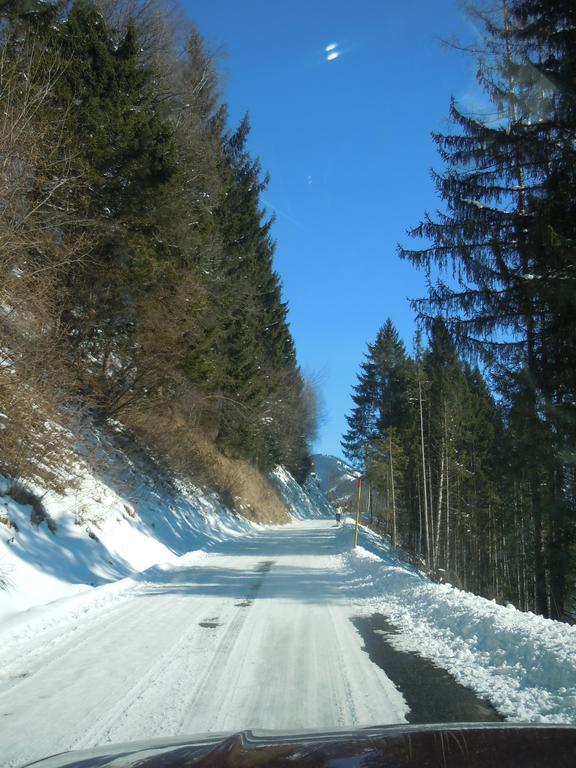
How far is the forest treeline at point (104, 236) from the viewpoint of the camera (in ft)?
36.0

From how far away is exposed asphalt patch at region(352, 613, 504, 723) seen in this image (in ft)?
14.9

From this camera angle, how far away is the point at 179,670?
219 inches

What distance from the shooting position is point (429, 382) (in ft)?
107

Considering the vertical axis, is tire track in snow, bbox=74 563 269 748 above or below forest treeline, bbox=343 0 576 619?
below

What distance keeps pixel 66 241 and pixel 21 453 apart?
6.01 meters

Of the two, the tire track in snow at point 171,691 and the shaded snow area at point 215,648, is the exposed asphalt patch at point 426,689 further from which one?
the tire track in snow at point 171,691

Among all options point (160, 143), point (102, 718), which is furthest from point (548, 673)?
point (160, 143)

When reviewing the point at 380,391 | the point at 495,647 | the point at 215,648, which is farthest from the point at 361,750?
the point at 380,391

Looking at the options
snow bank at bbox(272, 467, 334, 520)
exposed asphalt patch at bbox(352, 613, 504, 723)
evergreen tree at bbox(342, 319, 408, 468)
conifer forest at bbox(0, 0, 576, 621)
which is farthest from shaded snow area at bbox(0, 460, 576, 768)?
snow bank at bbox(272, 467, 334, 520)

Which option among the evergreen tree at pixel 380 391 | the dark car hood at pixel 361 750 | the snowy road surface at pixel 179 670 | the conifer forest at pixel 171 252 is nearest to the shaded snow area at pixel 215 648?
the snowy road surface at pixel 179 670

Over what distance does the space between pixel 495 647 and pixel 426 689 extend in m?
1.67

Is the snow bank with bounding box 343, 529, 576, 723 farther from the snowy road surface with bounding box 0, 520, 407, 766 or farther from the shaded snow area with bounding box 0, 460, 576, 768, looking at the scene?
the snowy road surface with bounding box 0, 520, 407, 766

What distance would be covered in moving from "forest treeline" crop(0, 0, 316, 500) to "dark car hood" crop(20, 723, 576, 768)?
8.29 metres

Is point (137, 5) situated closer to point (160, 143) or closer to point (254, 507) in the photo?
point (160, 143)
